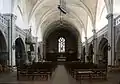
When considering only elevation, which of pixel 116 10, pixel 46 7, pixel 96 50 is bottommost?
pixel 96 50

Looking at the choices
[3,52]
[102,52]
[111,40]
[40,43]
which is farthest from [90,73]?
[40,43]

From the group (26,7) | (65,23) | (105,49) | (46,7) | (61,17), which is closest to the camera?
(26,7)

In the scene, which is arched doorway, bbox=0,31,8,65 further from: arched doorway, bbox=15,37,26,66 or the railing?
arched doorway, bbox=15,37,26,66

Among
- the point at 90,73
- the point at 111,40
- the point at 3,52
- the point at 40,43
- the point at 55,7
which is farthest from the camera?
the point at 40,43

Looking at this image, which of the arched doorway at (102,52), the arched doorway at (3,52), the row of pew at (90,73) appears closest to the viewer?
the row of pew at (90,73)

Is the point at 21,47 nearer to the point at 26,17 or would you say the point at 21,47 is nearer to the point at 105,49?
the point at 26,17

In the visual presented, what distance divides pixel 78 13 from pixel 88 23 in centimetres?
237

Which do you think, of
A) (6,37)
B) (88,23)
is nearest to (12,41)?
(6,37)

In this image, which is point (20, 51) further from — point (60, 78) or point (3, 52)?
point (60, 78)

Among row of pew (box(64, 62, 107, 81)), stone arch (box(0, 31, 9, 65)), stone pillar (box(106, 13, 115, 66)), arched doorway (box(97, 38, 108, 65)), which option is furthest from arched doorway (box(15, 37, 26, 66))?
row of pew (box(64, 62, 107, 81))

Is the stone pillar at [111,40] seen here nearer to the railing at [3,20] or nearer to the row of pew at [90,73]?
the row of pew at [90,73]

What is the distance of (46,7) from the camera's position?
33.5 m

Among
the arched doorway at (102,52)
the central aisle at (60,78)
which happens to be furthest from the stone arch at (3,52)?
the arched doorway at (102,52)

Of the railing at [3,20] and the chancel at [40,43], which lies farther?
the railing at [3,20]
